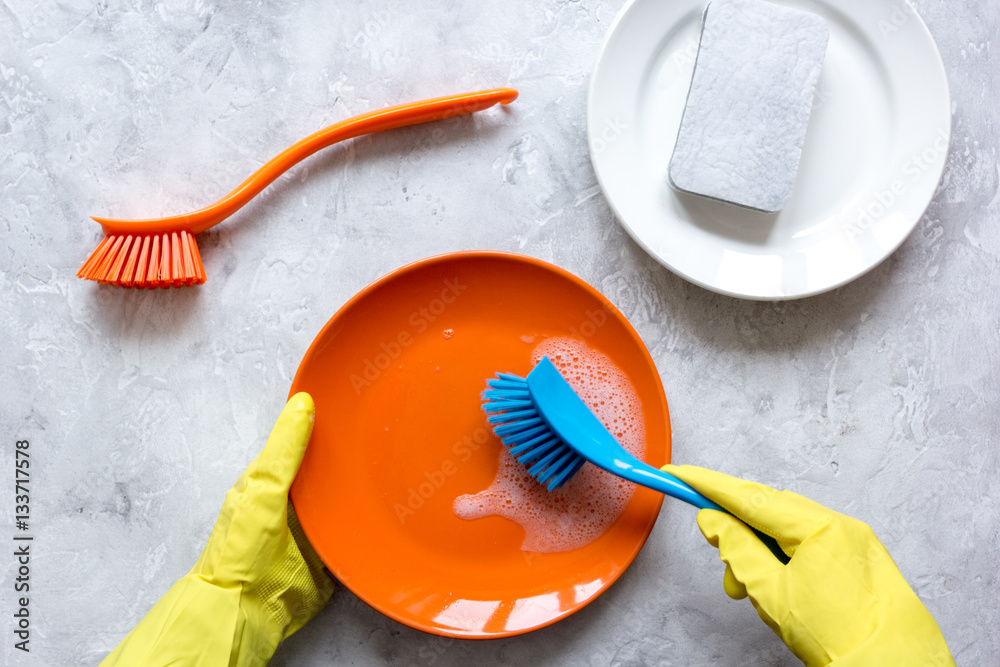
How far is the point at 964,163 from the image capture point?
722 millimetres

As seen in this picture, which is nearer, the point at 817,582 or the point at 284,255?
the point at 817,582

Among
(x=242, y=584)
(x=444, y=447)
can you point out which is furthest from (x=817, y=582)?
(x=242, y=584)

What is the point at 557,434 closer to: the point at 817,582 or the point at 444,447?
the point at 444,447

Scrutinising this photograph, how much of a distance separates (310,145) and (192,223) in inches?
6.0

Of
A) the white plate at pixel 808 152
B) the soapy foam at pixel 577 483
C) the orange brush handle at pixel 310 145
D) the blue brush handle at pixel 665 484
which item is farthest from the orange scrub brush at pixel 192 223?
the blue brush handle at pixel 665 484

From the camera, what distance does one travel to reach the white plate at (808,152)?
661 millimetres

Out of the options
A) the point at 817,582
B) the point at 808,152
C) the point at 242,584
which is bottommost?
the point at 817,582

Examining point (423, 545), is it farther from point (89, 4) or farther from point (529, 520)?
point (89, 4)

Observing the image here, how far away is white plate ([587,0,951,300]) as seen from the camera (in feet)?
2.17

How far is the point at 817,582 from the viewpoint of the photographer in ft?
1.93

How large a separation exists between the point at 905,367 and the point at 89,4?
1000 mm

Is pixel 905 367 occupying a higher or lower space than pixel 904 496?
higher

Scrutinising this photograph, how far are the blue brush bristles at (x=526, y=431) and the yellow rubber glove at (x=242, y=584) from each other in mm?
188

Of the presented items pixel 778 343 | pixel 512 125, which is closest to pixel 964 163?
pixel 778 343
